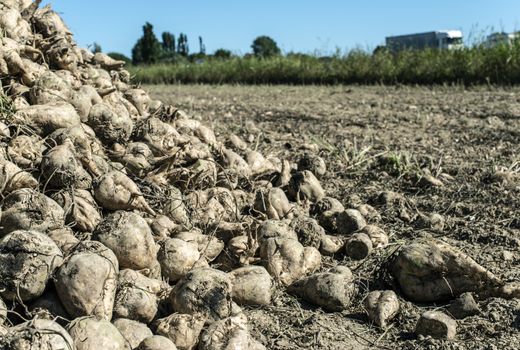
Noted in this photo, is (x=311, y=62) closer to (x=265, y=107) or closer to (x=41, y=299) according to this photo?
(x=265, y=107)

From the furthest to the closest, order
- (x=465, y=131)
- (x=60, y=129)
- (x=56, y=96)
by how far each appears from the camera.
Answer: (x=465, y=131) → (x=56, y=96) → (x=60, y=129)

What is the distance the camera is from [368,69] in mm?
12836

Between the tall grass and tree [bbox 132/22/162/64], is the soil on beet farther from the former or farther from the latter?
tree [bbox 132/22/162/64]

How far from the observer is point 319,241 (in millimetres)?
3637

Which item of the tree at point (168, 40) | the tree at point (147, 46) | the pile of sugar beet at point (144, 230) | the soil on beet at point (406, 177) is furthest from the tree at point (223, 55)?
the tree at point (168, 40)

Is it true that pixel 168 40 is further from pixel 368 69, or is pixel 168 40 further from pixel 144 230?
pixel 144 230

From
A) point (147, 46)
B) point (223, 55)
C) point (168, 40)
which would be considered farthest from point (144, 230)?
point (168, 40)

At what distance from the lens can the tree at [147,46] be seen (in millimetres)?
37025

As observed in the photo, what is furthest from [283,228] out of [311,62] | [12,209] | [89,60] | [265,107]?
[311,62]

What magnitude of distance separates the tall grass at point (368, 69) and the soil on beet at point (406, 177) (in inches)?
45.8

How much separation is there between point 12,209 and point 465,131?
189 inches

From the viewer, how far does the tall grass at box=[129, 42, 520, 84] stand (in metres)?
10.9

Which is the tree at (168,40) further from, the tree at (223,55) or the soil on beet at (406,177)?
the soil on beet at (406,177)

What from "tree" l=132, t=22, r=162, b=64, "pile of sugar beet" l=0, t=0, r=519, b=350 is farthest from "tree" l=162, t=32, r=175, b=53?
"pile of sugar beet" l=0, t=0, r=519, b=350
